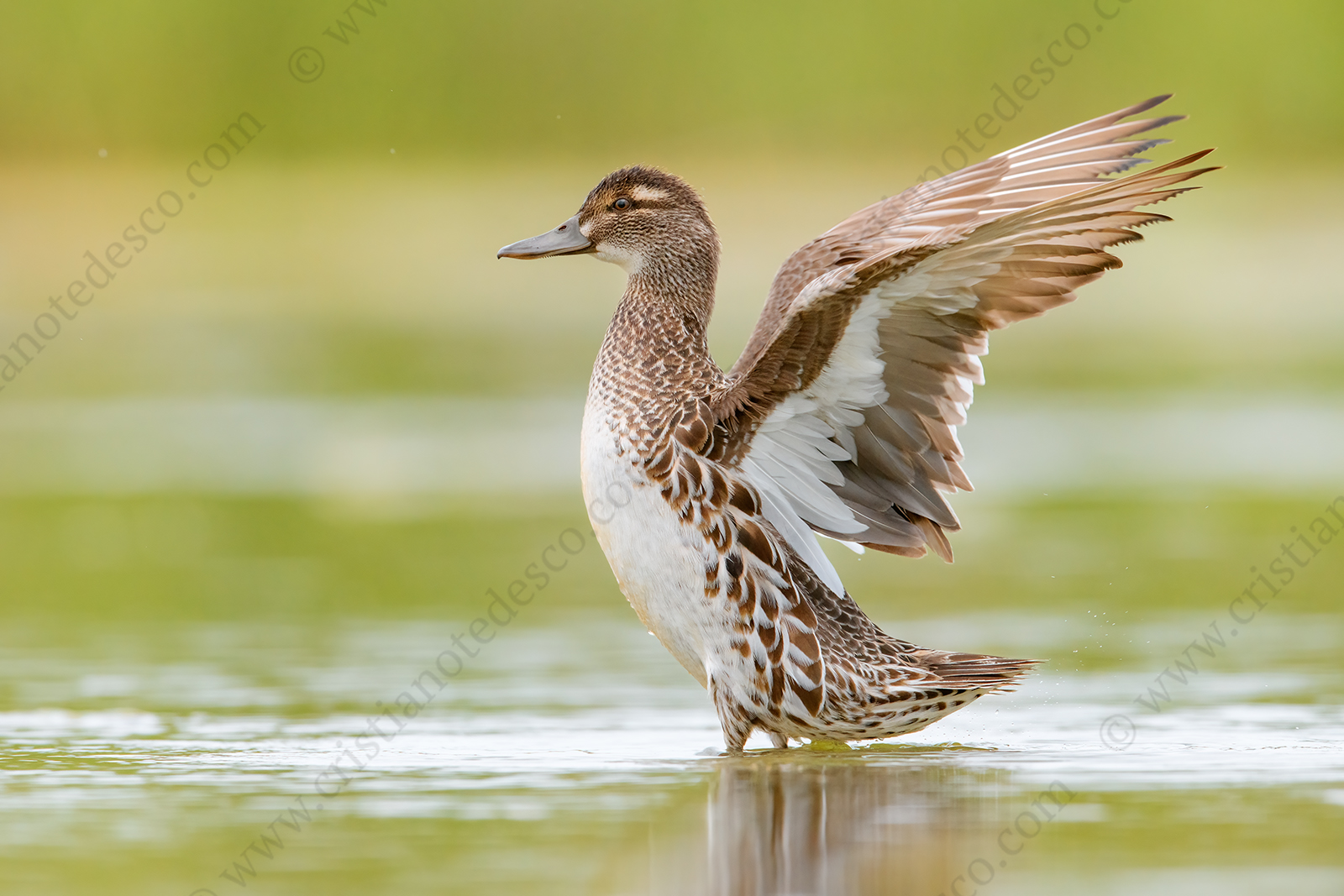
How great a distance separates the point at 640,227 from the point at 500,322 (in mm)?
10982

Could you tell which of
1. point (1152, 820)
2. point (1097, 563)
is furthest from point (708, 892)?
point (1097, 563)

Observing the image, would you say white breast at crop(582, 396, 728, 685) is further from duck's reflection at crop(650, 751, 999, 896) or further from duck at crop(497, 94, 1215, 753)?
duck's reflection at crop(650, 751, 999, 896)

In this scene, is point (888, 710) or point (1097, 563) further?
point (1097, 563)

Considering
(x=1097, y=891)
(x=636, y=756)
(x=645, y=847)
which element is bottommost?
(x=1097, y=891)

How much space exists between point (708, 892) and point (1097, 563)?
5105 millimetres

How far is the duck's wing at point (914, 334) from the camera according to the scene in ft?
19.2

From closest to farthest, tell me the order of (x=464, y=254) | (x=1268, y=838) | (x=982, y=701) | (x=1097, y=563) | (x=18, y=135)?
1. (x=1268, y=838)
2. (x=982, y=701)
3. (x=1097, y=563)
4. (x=464, y=254)
5. (x=18, y=135)

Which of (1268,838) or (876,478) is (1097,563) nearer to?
(876,478)

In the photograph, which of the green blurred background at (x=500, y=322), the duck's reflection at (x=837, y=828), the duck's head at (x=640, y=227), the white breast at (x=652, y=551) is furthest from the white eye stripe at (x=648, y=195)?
the duck's reflection at (x=837, y=828)

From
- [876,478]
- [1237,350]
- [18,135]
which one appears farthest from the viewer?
[18,135]

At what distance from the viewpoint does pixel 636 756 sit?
242 inches

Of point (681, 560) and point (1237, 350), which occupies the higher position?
point (1237, 350)

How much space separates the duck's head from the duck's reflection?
2.01 metres

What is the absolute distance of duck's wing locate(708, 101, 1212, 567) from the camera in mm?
5859
